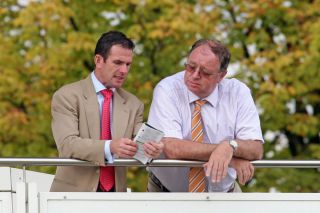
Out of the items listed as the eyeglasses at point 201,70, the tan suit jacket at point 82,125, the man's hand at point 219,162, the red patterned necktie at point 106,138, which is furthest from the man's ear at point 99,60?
the man's hand at point 219,162

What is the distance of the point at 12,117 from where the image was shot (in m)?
17.2

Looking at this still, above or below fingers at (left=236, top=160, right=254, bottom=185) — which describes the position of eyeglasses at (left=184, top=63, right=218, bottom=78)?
above

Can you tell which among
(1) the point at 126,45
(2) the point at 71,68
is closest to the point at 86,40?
(2) the point at 71,68

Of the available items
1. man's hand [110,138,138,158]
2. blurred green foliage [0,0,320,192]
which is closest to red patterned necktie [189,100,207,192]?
man's hand [110,138,138,158]

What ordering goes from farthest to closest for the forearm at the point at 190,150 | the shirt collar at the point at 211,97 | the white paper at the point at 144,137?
1. the shirt collar at the point at 211,97
2. the forearm at the point at 190,150
3. the white paper at the point at 144,137

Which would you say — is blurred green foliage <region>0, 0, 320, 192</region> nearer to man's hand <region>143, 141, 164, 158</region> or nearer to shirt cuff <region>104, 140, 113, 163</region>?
shirt cuff <region>104, 140, 113, 163</region>

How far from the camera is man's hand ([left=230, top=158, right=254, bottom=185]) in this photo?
7.04m

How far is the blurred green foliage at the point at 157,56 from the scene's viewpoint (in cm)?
1708

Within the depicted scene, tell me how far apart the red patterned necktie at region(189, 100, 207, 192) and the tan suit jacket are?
370mm

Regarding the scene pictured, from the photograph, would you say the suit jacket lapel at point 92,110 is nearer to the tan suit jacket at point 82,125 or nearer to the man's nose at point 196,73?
the tan suit jacket at point 82,125

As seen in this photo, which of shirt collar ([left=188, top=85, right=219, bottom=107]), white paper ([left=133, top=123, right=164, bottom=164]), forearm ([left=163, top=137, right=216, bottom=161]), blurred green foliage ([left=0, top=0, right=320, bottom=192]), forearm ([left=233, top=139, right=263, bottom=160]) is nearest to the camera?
white paper ([left=133, top=123, right=164, bottom=164])

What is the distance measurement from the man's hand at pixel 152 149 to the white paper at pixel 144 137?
0.07 feet

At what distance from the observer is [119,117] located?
7.26 metres
